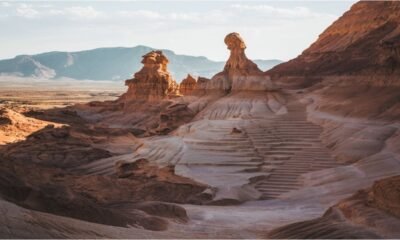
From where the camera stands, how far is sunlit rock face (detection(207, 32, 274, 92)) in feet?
150

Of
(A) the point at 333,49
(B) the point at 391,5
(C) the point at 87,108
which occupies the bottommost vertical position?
(C) the point at 87,108

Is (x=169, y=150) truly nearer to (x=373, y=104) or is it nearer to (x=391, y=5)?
(x=373, y=104)

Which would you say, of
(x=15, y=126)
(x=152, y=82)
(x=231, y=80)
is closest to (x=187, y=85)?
(x=152, y=82)

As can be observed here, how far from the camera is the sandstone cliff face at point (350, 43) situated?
58219mm

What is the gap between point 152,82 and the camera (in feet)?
198

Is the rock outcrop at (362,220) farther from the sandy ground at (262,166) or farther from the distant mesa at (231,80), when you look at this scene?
the distant mesa at (231,80)

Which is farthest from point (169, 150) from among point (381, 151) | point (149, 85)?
point (149, 85)

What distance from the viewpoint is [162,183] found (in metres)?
21.6

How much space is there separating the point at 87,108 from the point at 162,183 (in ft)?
151

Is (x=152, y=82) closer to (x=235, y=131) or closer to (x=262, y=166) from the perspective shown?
(x=235, y=131)

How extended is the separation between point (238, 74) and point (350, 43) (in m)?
24.8

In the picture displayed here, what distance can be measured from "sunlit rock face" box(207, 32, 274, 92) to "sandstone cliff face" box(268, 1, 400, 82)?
9.98 m

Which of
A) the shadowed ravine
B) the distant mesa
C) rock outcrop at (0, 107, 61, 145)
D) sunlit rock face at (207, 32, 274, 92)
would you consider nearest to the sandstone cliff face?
the shadowed ravine

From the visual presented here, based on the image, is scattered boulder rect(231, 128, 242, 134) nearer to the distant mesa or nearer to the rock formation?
the distant mesa
